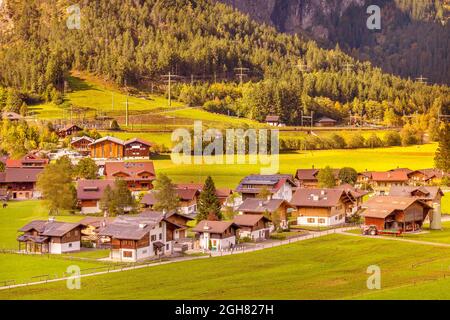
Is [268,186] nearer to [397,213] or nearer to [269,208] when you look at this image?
[269,208]

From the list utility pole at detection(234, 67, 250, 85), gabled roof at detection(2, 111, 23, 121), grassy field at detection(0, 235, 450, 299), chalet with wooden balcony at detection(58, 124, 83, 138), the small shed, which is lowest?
grassy field at detection(0, 235, 450, 299)

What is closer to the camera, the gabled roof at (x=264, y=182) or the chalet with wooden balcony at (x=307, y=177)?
the gabled roof at (x=264, y=182)

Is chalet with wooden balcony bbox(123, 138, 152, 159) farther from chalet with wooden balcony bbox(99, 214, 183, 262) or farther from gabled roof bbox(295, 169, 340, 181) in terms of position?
chalet with wooden balcony bbox(99, 214, 183, 262)

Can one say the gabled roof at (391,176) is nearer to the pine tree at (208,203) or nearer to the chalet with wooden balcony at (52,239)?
the pine tree at (208,203)

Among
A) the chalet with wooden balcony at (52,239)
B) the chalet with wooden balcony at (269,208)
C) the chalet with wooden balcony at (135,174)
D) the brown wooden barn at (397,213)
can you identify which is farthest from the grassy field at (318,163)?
the chalet with wooden balcony at (52,239)

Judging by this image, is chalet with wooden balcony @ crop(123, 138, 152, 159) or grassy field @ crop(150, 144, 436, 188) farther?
chalet with wooden balcony @ crop(123, 138, 152, 159)

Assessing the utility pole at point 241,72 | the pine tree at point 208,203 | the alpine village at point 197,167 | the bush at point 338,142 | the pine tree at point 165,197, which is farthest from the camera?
the utility pole at point 241,72

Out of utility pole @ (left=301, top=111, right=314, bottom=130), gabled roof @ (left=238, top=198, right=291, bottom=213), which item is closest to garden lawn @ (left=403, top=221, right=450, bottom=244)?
gabled roof @ (left=238, top=198, right=291, bottom=213)

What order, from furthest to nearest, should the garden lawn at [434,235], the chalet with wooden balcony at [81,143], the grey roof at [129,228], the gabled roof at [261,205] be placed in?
the chalet with wooden balcony at [81,143], the gabled roof at [261,205], the garden lawn at [434,235], the grey roof at [129,228]
